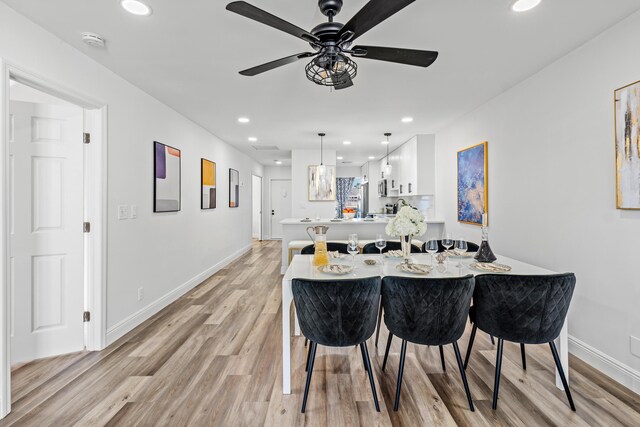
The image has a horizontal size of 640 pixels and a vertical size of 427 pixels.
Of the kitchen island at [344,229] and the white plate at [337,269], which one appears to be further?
the kitchen island at [344,229]

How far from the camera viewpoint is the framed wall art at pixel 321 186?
6.23m

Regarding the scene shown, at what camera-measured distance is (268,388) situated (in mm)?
1990

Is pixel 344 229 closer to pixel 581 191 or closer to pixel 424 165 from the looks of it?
pixel 424 165

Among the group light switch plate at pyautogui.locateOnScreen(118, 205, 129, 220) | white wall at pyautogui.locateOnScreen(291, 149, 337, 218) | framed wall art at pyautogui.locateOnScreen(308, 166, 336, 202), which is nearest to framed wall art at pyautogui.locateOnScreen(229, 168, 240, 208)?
white wall at pyautogui.locateOnScreen(291, 149, 337, 218)

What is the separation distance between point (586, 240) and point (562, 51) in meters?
1.50

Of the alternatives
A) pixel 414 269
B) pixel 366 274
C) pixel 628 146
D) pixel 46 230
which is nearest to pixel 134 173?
pixel 46 230

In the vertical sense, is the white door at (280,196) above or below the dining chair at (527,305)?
above

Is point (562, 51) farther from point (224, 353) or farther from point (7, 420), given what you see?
point (7, 420)

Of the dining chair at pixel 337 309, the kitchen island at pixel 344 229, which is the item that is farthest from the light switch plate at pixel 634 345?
the kitchen island at pixel 344 229

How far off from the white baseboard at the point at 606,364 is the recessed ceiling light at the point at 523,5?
2416 mm

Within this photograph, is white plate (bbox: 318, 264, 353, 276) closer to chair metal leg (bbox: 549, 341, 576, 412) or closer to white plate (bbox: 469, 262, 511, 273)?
white plate (bbox: 469, 262, 511, 273)

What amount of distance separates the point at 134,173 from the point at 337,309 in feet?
8.40

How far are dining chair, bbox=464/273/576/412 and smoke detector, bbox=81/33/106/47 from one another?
308 cm

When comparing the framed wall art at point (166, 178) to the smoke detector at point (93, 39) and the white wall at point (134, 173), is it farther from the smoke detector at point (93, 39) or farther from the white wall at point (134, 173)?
the smoke detector at point (93, 39)
